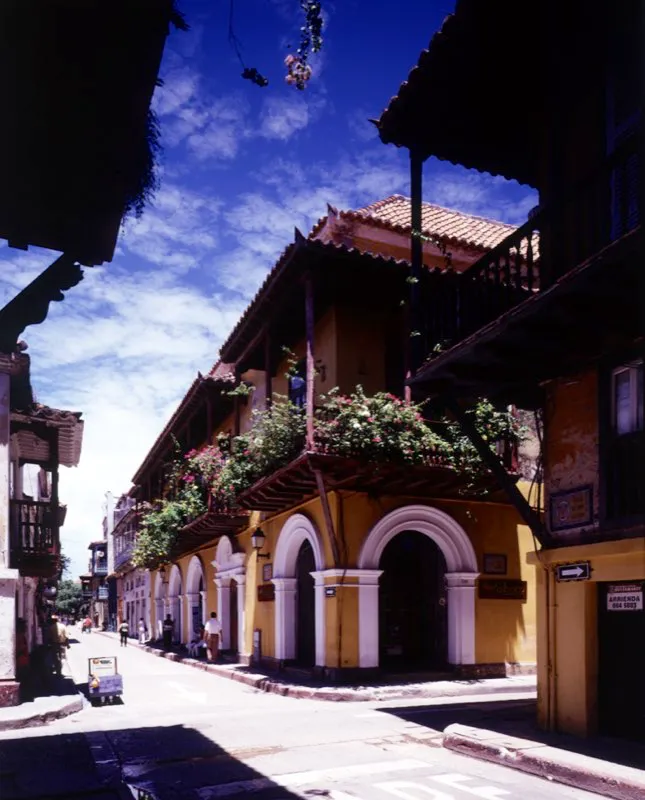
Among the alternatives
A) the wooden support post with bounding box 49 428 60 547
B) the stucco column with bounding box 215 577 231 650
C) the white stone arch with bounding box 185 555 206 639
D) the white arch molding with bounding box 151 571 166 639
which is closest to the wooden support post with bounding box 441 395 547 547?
the wooden support post with bounding box 49 428 60 547

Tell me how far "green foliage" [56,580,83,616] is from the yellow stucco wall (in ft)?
209

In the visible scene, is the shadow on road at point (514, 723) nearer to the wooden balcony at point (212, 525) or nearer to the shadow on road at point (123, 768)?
the shadow on road at point (123, 768)

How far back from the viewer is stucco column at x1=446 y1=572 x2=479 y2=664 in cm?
1412

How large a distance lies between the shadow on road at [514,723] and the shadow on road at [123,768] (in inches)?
102

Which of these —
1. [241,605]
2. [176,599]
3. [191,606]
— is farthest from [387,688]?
[176,599]

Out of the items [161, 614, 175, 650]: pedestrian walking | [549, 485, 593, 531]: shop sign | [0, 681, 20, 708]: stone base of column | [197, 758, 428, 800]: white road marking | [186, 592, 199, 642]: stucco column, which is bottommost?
[161, 614, 175, 650]: pedestrian walking

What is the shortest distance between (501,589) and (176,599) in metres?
17.2

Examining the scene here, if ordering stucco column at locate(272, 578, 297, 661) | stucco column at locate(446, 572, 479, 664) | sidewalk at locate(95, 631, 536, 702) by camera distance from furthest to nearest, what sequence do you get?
stucco column at locate(272, 578, 297, 661) → stucco column at locate(446, 572, 479, 664) → sidewalk at locate(95, 631, 536, 702)

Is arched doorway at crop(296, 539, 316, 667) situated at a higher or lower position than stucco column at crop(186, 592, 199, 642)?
higher

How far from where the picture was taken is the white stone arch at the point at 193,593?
81.8 ft

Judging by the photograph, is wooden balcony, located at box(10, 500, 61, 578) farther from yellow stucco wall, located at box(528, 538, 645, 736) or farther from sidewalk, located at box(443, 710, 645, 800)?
yellow stucco wall, located at box(528, 538, 645, 736)

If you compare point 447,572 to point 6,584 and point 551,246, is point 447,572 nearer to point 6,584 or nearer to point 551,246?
point 6,584

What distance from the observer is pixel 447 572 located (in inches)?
571

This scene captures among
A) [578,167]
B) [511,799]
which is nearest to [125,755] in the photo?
[511,799]
